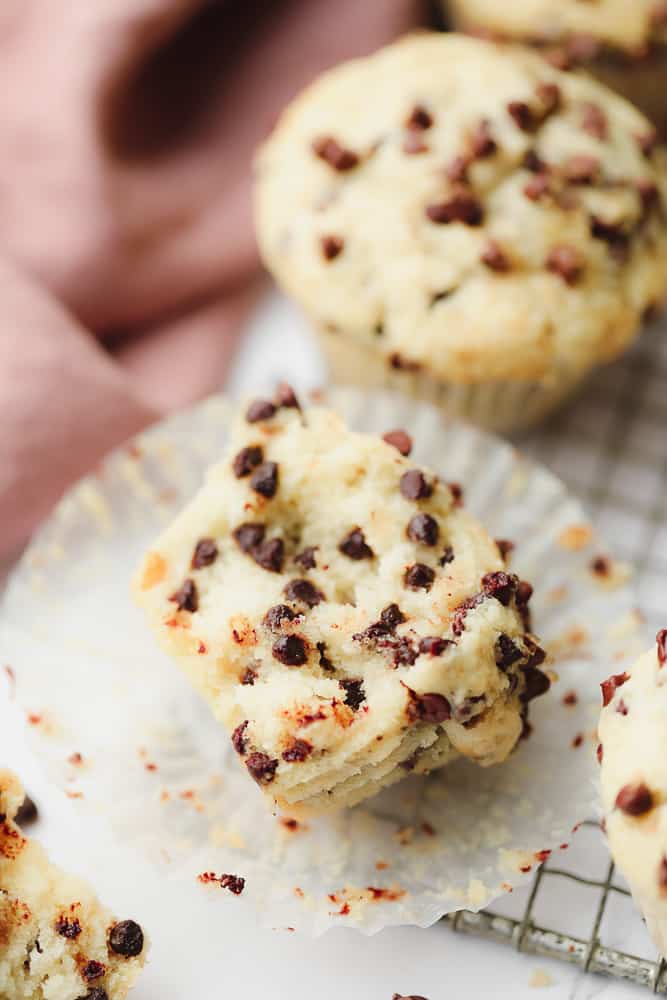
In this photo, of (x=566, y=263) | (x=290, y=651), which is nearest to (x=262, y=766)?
(x=290, y=651)

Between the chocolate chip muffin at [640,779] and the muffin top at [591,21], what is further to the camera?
the muffin top at [591,21]

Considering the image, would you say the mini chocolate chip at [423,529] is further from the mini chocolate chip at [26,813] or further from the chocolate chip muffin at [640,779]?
the mini chocolate chip at [26,813]

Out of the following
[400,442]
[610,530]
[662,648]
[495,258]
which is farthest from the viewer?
[610,530]

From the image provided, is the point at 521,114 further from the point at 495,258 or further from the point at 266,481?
the point at 266,481

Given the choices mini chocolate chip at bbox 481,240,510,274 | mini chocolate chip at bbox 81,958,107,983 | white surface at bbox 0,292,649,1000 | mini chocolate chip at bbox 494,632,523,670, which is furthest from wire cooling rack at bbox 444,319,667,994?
mini chocolate chip at bbox 81,958,107,983

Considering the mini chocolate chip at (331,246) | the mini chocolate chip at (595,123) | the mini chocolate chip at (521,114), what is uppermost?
the mini chocolate chip at (595,123)

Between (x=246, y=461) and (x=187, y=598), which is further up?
(x=246, y=461)

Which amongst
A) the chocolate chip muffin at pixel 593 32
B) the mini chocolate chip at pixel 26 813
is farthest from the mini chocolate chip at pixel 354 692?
the chocolate chip muffin at pixel 593 32

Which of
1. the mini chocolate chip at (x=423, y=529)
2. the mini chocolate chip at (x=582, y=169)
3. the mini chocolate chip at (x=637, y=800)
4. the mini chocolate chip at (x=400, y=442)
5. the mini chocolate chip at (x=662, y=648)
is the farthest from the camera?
the mini chocolate chip at (x=582, y=169)
